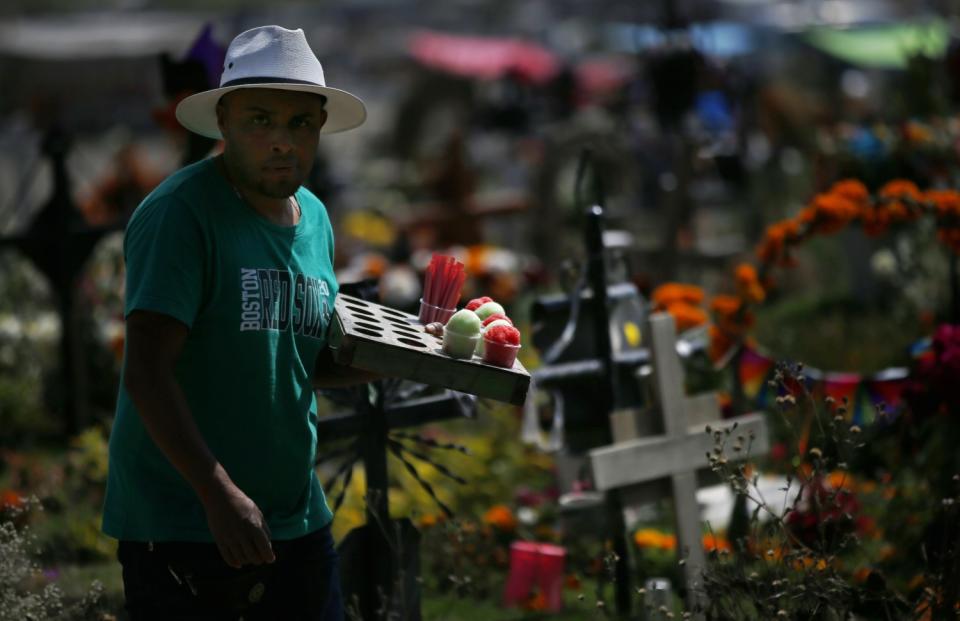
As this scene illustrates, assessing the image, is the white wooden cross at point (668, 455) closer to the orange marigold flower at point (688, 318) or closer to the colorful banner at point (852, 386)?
the colorful banner at point (852, 386)

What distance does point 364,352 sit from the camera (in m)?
2.61

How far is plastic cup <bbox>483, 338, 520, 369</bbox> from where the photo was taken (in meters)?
2.71

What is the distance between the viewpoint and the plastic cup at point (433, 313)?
116 inches

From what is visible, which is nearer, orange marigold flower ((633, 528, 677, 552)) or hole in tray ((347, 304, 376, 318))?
hole in tray ((347, 304, 376, 318))

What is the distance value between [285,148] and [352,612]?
1339 mm

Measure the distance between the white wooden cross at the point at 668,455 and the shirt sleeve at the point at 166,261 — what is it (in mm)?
1966

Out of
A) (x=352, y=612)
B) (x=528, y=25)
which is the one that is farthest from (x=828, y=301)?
(x=528, y=25)

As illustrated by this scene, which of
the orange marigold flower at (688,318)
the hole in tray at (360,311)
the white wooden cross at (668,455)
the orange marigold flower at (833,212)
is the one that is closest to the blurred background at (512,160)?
the orange marigold flower at (688,318)

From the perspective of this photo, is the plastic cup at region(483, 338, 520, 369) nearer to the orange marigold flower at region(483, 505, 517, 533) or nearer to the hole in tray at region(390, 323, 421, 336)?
the hole in tray at region(390, 323, 421, 336)

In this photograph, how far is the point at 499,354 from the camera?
2.71 metres

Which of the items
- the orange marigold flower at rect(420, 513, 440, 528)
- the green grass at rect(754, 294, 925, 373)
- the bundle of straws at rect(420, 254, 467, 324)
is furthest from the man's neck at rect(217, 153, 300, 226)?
the green grass at rect(754, 294, 925, 373)

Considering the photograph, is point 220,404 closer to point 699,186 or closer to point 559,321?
point 559,321

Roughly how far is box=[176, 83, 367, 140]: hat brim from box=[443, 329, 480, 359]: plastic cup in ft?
1.77

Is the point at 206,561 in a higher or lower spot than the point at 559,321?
lower
